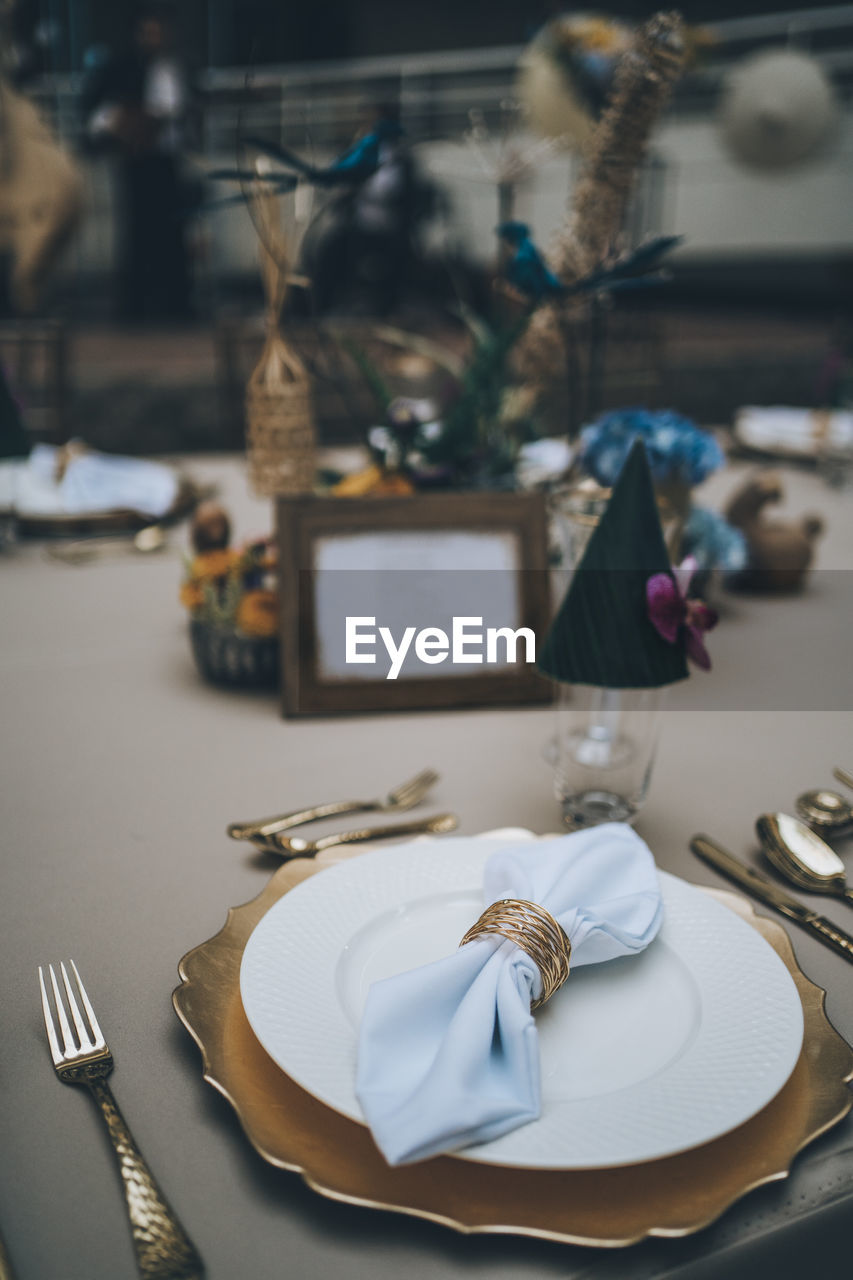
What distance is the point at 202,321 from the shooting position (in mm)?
5391

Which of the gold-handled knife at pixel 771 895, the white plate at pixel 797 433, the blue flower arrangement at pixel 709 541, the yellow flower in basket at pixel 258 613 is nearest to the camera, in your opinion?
the gold-handled knife at pixel 771 895

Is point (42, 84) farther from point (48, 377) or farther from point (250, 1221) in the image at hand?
point (250, 1221)

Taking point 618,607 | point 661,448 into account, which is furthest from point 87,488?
point 618,607

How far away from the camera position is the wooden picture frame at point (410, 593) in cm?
85

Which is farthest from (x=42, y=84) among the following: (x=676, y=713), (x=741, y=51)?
(x=676, y=713)

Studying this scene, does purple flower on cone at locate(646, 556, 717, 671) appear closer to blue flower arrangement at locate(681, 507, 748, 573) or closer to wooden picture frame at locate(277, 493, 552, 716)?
wooden picture frame at locate(277, 493, 552, 716)

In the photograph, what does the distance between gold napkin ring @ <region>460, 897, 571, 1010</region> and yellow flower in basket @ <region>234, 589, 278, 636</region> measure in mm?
432

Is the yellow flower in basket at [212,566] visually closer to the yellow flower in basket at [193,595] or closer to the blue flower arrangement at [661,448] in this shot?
the yellow flower in basket at [193,595]

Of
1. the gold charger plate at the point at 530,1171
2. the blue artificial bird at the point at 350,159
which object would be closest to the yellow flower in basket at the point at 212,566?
the blue artificial bird at the point at 350,159

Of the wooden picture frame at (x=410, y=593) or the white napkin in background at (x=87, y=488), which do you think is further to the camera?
the white napkin in background at (x=87, y=488)

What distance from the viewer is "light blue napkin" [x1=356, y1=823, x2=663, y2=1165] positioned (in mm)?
370

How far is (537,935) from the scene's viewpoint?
0.46 metres

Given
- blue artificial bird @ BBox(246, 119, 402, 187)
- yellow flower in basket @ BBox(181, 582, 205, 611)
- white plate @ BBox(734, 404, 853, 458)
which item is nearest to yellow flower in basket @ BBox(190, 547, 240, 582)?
yellow flower in basket @ BBox(181, 582, 205, 611)

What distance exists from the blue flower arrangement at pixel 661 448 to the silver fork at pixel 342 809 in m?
0.37
